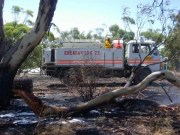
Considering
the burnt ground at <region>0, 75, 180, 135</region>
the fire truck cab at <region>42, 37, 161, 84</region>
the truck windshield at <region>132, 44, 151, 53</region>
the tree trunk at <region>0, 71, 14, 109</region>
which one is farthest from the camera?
the truck windshield at <region>132, 44, 151, 53</region>

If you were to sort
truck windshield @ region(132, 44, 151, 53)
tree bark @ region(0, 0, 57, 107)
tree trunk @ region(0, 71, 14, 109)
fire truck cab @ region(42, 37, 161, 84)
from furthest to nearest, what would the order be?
truck windshield @ region(132, 44, 151, 53)
fire truck cab @ region(42, 37, 161, 84)
tree trunk @ region(0, 71, 14, 109)
tree bark @ region(0, 0, 57, 107)

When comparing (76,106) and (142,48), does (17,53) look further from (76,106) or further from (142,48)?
(142,48)

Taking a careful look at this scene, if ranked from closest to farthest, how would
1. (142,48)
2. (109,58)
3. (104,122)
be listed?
(104,122) → (109,58) → (142,48)

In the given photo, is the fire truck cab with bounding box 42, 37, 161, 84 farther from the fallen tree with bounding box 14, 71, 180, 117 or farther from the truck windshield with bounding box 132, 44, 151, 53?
the fallen tree with bounding box 14, 71, 180, 117

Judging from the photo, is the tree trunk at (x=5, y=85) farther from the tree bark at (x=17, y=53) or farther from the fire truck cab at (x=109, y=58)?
the fire truck cab at (x=109, y=58)

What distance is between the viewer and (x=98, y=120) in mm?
8703

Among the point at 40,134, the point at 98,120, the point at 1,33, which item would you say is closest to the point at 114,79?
the point at 1,33

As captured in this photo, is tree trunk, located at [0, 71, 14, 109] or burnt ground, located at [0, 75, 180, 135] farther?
tree trunk, located at [0, 71, 14, 109]

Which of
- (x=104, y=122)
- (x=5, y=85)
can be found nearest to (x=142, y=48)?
(x=5, y=85)

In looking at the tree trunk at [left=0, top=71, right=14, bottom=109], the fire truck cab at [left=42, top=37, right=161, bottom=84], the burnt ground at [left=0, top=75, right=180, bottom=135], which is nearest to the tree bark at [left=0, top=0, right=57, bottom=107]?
the tree trunk at [left=0, top=71, right=14, bottom=109]

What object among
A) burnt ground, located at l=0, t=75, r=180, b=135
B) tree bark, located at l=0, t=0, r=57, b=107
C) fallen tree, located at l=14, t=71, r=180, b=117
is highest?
tree bark, located at l=0, t=0, r=57, b=107

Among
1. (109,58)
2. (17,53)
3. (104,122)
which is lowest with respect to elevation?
(104,122)

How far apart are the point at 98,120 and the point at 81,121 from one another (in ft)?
1.36

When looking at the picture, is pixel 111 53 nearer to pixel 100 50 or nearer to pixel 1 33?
pixel 100 50
